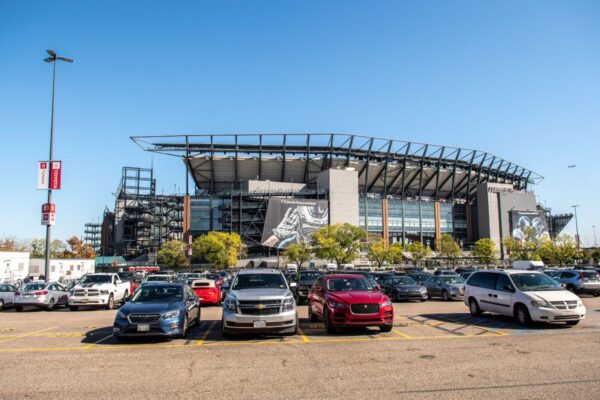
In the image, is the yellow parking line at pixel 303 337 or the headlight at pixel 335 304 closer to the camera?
the yellow parking line at pixel 303 337

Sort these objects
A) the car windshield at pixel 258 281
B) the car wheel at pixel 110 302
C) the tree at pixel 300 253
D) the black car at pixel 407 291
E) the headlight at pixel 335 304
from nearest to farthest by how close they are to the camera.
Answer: the headlight at pixel 335 304 < the car windshield at pixel 258 281 < the car wheel at pixel 110 302 < the black car at pixel 407 291 < the tree at pixel 300 253

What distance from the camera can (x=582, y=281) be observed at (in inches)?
1082

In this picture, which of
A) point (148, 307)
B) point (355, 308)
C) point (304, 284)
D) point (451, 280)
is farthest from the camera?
point (451, 280)

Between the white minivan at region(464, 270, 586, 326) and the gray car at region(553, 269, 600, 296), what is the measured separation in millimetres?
13722

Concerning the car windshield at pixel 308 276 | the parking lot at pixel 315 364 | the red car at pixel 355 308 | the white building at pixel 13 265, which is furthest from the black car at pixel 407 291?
the white building at pixel 13 265

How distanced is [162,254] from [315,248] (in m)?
28.0

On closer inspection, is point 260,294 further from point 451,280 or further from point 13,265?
point 13,265

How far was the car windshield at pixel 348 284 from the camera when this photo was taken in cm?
1468

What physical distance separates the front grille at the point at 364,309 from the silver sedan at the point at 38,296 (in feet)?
56.6

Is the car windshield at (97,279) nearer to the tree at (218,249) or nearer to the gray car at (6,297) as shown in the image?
the gray car at (6,297)

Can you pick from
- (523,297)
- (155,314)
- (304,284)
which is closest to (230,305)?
(155,314)

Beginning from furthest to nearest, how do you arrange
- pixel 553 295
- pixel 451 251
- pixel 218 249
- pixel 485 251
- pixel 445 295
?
pixel 451 251
pixel 485 251
pixel 218 249
pixel 445 295
pixel 553 295

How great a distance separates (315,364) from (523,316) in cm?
845

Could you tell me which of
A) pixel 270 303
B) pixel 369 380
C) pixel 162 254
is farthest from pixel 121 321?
pixel 162 254
